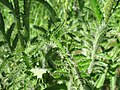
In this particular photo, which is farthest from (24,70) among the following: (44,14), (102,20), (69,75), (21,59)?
(44,14)

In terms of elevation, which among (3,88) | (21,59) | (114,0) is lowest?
(3,88)

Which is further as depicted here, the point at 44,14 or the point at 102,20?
the point at 44,14

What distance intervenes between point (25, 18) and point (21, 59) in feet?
0.74

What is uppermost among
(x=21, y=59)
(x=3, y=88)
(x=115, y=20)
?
(x=115, y=20)

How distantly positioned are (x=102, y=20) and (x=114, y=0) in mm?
150

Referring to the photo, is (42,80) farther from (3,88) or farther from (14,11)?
(14,11)

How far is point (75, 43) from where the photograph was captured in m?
1.48

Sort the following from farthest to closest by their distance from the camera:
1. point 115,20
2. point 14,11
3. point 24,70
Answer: point 115,20 < point 24,70 < point 14,11

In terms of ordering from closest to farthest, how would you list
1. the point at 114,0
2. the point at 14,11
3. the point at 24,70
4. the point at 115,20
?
the point at 114,0 → the point at 14,11 → the point at 24,70 → the point at 115,20

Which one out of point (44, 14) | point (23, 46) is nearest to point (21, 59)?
point (23, 46)

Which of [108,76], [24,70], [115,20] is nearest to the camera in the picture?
[24,70]

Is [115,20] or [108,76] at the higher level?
[115,20]

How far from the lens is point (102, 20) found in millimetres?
1226

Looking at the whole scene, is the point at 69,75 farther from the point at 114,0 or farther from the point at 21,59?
the point at 114,0
